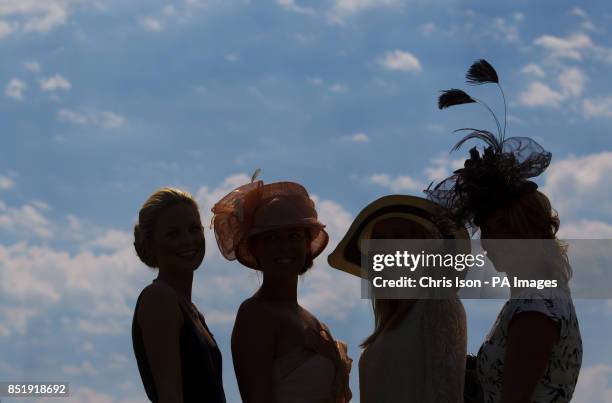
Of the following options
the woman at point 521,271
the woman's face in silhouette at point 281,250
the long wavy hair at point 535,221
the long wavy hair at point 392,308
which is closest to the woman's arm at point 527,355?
the woman at point 521,271

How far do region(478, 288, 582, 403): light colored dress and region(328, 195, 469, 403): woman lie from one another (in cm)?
117

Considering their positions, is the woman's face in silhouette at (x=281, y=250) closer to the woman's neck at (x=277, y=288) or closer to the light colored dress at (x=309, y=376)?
the woman's neck at (x=277, y=288)

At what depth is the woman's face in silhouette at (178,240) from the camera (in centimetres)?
669

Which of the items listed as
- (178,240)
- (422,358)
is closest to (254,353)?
(178,240)

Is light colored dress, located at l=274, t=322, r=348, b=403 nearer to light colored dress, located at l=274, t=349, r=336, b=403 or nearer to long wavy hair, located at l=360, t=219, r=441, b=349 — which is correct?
light colored dress, located at l=274, t=349, r=336, b=403

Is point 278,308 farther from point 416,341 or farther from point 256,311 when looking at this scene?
point 416,341

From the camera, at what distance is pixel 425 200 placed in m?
6.86

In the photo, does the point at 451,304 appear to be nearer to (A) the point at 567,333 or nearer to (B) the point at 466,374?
(B) the point at 466,374

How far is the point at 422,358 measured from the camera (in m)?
6.48

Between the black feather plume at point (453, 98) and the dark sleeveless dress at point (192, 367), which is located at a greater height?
the black feather plume at point (453, 98)

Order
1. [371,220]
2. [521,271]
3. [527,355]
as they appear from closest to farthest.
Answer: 1. [527,355]
2. [521,271]
3. [371,220]

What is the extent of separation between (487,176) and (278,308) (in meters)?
2.07

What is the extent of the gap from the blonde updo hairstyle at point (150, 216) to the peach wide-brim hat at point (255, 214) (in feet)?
1.20

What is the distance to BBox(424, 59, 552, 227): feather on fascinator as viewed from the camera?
217 inches
